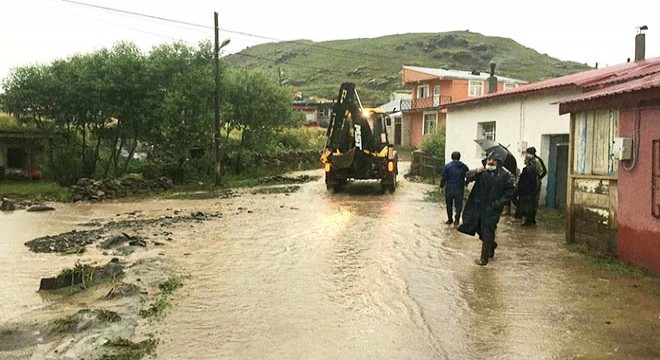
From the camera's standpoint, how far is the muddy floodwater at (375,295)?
18.3 ft

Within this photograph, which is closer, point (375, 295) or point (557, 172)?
point (375, 295)

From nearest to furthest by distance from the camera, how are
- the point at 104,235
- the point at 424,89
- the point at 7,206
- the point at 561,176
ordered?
the point at 104,235
the point at 561,176
the point at 7,206
the point at 424,89

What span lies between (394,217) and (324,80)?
76.1 meters

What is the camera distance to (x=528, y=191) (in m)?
13.1

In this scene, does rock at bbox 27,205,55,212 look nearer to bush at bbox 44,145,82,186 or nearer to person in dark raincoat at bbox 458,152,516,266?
bush at bbox 44,145,82,186

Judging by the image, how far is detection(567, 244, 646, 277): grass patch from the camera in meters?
8.38

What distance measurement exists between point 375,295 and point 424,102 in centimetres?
4192

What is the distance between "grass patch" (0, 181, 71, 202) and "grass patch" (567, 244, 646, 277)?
1744 cm

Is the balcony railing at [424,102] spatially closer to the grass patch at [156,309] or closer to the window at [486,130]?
the window at [486,130]

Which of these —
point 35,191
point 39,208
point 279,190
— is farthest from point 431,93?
point 39,208

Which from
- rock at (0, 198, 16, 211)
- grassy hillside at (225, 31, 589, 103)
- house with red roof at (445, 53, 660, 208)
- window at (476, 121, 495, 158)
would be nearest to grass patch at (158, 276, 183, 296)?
house with red roof at (445, 53, 660, 208)

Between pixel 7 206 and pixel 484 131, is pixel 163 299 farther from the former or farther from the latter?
pixel 484 131

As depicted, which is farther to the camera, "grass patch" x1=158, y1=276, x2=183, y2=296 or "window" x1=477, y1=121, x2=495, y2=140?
"window" x1=477, y1=121, x2=495, y2=140

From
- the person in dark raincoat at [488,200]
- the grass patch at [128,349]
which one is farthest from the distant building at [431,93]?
the grass patch at [128,349]
